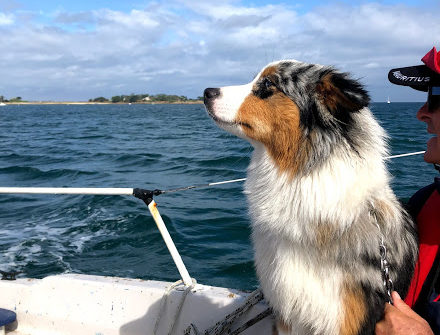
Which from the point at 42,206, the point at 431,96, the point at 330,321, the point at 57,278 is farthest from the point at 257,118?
the point at 42,206

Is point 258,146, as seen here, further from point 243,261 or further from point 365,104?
point 243,261

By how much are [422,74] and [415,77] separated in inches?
1.3

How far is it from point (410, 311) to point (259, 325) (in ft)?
4.55

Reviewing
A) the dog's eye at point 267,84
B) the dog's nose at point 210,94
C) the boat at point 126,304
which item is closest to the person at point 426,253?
the dog's eye at point 267,84

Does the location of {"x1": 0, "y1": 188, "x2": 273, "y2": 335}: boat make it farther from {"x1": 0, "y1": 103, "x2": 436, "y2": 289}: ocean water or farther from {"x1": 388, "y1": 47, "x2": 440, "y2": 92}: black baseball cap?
{"x1": 388, "y1": 47, "x2": 440, "y2": 92}: black baseball cap

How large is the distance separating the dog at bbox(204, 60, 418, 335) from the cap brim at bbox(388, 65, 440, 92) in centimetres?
19

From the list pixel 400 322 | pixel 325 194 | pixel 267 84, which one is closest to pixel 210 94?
pixel 267 84

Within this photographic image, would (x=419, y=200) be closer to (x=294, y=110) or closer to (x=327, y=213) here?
(x=327, y=213)

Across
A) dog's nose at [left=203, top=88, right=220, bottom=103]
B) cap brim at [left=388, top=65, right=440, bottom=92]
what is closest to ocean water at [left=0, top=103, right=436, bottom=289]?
cap brim at [left=388, top=65, right=440, bottom=92]

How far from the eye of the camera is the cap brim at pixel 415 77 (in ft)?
6.53

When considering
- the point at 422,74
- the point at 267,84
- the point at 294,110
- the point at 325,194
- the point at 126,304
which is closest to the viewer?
the point at 422,74

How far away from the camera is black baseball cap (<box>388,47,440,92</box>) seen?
192 centimetres

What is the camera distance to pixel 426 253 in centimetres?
229

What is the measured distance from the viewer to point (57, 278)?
3779 millimetres
